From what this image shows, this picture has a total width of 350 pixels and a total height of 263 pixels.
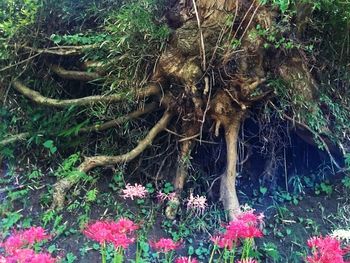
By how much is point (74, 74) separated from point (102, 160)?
709 mm

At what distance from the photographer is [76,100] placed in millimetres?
3062

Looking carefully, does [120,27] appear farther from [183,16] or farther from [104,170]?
[104,170]

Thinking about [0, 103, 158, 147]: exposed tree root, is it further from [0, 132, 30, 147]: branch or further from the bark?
the bark

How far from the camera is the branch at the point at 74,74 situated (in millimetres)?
3122

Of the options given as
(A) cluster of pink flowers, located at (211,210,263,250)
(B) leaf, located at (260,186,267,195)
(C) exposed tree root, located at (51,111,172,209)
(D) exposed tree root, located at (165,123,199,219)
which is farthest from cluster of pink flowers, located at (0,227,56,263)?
(B) leaf, located at (260,186,267,195)

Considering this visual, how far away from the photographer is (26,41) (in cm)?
316

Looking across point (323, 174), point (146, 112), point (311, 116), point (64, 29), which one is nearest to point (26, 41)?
point (64, 29)

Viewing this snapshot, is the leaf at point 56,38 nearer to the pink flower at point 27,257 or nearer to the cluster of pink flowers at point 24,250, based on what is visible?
the cluster of pink flowers at point 24,250

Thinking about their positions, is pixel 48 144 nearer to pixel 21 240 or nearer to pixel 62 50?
pixel 62 50

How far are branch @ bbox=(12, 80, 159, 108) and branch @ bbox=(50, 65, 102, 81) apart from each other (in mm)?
182

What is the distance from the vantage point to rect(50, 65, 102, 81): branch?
312cm

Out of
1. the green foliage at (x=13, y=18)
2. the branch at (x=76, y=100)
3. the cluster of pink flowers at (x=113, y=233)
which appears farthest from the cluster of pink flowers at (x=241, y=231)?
the green foliage at (x=13, y=18)

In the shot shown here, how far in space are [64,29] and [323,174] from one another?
2227mm

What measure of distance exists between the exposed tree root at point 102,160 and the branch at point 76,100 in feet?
0.69
